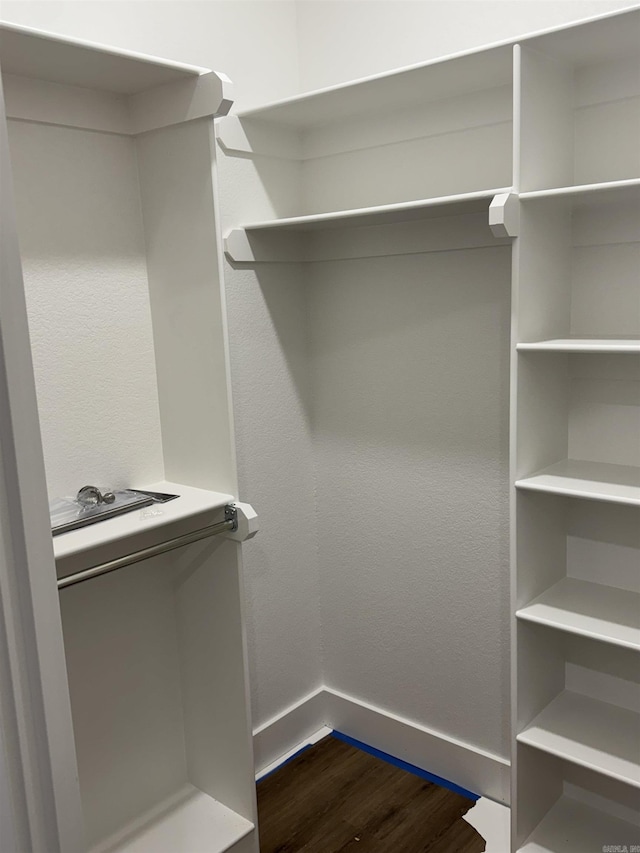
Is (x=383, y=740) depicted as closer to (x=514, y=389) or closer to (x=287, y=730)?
(x=287, y=730)

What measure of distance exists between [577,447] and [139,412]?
1.17 meters

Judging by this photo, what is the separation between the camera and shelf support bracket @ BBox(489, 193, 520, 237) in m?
1.64

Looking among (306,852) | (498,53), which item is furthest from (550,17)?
(306,852)

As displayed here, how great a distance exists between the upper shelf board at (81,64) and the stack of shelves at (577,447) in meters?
0.81

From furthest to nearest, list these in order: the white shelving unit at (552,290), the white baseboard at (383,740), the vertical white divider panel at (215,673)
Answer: the white baseboard at (383,740) → the vertical white divider panel at (215,673) → the white shelving unit at (552,290)

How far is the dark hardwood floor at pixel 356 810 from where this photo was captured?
82.8 inches

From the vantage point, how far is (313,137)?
7.80ft

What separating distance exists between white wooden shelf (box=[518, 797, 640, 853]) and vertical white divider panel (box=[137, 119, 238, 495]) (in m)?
1.24

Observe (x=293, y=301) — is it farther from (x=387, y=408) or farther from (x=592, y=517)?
(x=592, y=517)

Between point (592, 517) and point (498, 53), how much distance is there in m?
1.16

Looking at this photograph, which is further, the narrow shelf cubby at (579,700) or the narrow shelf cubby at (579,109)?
the narrow shelf cubby at (579,700)

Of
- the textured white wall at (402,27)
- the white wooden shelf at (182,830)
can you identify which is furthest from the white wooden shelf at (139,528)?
the textured white wall at (402,27)

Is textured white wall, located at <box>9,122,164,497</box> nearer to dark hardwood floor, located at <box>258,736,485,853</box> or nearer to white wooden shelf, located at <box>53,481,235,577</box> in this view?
white wooden shelf, located at <box>53,481,235,577</box>

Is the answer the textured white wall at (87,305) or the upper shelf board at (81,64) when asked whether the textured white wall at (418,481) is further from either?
the upper shelf board at (81,64)
